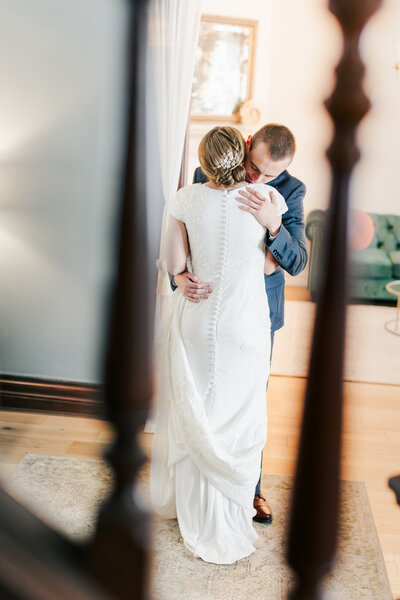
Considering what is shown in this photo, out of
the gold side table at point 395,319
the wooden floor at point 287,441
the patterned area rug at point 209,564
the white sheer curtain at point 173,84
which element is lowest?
the patterned area rug at point 209,564

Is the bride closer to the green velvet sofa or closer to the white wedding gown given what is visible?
the white wedding gown

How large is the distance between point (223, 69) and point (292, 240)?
483cm

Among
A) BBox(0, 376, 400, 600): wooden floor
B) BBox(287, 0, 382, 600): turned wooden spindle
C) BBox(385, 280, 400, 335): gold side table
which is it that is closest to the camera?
BBox(287, 0, 382, 600): turned wooden spindle

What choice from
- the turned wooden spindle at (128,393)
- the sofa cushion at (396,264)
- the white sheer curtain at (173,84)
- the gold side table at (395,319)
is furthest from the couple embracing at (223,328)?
the sofa cushion at (396,264)

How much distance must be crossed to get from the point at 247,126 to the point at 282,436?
4109 mm

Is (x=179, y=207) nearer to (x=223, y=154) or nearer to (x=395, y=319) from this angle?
(x=223, y=154)

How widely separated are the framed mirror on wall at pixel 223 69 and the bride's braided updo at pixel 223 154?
465 centimetres

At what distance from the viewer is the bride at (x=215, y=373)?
1.80 m

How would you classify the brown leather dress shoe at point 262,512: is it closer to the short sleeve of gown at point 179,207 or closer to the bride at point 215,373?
the bride at point 215,373

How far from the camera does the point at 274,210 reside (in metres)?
1.78

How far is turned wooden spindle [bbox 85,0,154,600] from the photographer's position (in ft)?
1.88

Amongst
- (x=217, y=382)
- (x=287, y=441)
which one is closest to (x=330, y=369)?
(x=217, y=382)

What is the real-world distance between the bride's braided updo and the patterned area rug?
3.16 ft

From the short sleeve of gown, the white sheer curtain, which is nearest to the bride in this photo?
the short sleeve of gown
